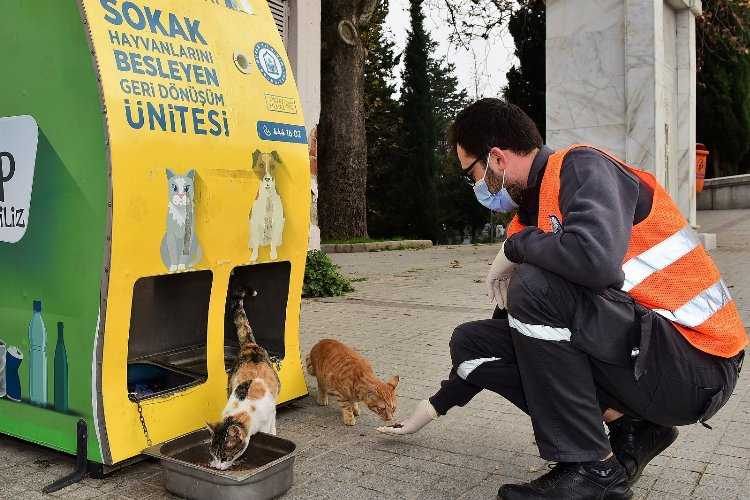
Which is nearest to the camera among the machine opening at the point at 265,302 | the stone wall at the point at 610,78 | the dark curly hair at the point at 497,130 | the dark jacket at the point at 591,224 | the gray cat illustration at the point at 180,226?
the dark jacket at the point at 591,224

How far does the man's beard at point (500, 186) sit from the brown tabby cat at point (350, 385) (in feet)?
4.06

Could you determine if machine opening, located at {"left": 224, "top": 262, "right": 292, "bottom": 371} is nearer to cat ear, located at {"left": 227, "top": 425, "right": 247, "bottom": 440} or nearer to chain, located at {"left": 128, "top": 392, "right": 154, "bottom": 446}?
chain, located at {"left": 128, "top": 392, "right": 154, "bottom": 446}

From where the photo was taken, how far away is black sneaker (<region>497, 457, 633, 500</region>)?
2256 millimetres

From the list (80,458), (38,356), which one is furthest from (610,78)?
(80,458)

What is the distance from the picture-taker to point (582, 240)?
2070 mm

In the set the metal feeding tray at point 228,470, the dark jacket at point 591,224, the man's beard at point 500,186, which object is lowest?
the metal feeding tray at point 228,470

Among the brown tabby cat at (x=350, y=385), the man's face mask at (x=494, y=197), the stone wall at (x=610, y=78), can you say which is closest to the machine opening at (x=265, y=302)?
the brown tabby cat at (x=350, y=385)

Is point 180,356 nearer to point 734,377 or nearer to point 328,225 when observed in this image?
point 734,377

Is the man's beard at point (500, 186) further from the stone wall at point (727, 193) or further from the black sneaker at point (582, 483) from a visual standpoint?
the stone wall at point (727, 193)

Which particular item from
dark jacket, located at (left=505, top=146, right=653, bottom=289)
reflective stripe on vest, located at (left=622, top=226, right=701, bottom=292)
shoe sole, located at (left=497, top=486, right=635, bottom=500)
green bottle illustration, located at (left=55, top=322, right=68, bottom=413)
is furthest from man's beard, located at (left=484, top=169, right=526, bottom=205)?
green bottle illustration, located at (left=55, top=322, right=68, bottom=413)

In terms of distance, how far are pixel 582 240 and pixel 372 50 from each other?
79.6 feet

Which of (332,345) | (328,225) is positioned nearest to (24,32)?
(332,345)

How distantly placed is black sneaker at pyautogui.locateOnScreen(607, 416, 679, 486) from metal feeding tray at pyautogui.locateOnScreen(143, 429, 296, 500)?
48.0 inches

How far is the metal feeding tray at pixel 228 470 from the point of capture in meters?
2.36
